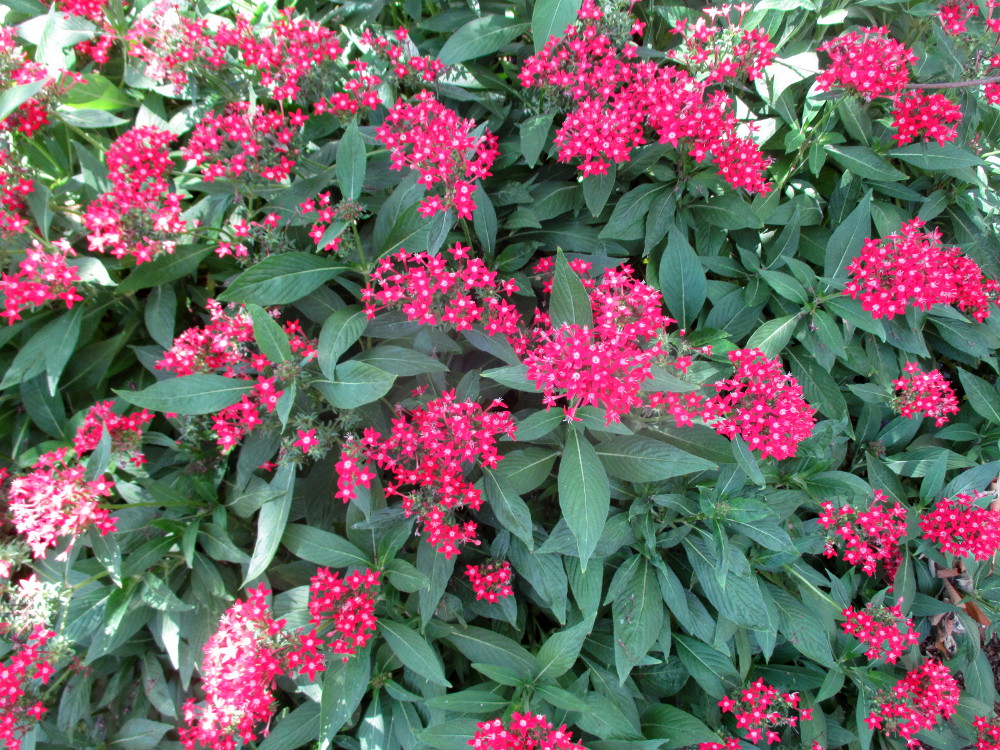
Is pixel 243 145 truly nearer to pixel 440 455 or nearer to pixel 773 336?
pixel 440 455

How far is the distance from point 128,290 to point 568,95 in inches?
97.3

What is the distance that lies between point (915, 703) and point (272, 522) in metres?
3.43

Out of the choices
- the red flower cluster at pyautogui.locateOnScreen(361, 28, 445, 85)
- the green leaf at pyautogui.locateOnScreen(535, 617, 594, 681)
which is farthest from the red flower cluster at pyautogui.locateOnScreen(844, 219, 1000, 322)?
the red flower cluster at pyautogui.locateOnScreen(361, 28, 445, 85)

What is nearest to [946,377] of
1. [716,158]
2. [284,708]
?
[716,158]

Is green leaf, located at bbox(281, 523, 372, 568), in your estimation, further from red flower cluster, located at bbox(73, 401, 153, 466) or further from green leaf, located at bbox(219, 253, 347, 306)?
green leaf, located at bbox(219, 253, 347, 306)

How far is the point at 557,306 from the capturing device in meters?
2.67

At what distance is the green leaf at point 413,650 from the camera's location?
2.74 metres

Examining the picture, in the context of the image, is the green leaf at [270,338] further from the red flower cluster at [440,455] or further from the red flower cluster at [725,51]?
the red flower cluster at [725,51]

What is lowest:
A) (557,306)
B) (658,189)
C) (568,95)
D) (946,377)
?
(946,377)

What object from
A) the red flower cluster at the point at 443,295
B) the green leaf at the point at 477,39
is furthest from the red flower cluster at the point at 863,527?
the green leaf at the point at 477,39

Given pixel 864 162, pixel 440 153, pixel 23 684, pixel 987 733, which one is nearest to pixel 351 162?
pixel 440 153

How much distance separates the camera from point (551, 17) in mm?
2580

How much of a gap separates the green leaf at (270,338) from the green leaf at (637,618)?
78.8 inches

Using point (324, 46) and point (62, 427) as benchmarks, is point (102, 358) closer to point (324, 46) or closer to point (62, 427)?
point (62, 427)
